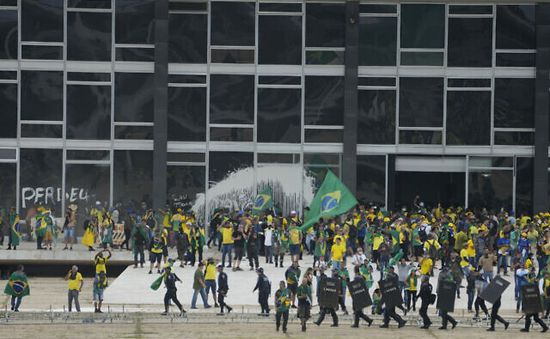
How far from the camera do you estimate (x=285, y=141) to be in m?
51.9

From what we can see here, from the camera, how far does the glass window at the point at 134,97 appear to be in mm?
51688

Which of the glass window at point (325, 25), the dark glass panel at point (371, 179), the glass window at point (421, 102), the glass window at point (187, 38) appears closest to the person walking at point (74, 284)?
Result: the glass window at point (187, 38)

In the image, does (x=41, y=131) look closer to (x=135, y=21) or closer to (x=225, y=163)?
(x=135, y=21)

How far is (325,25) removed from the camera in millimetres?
51781

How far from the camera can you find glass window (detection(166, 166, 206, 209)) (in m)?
51.6

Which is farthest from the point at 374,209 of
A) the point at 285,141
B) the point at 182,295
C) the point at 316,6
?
the point at 182,295

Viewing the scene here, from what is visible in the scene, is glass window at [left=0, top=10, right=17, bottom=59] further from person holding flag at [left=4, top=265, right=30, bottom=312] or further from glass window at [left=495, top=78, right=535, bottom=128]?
glass window at [left=495, top=78, right=535, bottom=128]

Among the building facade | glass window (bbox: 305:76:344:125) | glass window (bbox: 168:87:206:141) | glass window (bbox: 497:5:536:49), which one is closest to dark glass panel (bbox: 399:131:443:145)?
the building facade

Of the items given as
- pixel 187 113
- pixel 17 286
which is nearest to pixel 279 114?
pixel 187 113

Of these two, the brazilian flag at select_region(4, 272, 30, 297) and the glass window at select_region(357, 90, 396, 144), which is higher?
the glass window at select_region(357, 90, 396, 144)

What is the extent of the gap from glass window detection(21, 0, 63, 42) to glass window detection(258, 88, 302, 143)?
789cm

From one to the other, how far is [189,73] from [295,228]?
1019 cm

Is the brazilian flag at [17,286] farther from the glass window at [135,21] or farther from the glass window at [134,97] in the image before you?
the glass window at [135,21]

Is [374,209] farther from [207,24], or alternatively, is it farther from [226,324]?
[226,324]
